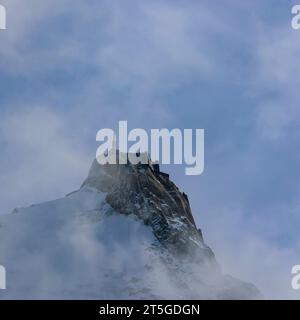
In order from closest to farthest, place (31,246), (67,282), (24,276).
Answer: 1. (24,276)
2. (67,282)
3. (31,246)

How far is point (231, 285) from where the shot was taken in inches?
6678
